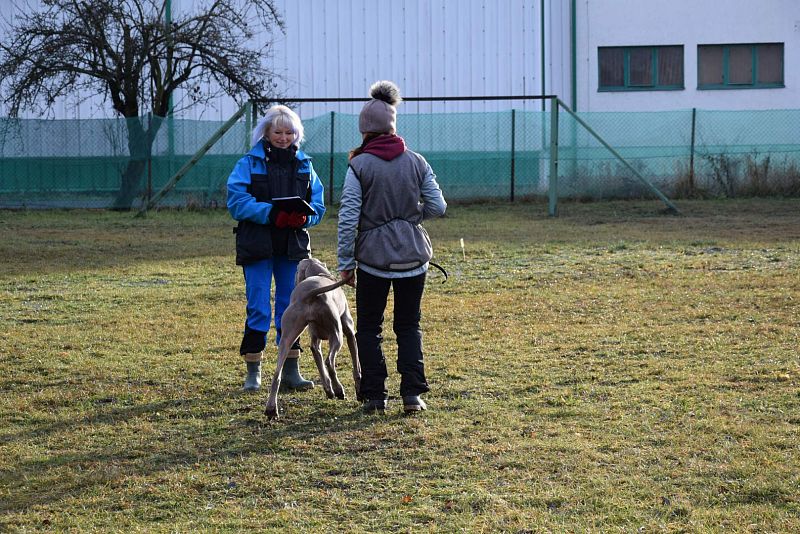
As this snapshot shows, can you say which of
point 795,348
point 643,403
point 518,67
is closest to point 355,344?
point 643,403

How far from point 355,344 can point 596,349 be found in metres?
2.13

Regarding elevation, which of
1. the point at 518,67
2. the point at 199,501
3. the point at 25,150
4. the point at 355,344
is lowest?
the point at 199,501

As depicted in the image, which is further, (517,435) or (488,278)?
(488,278)

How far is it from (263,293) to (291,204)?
1.93 feet

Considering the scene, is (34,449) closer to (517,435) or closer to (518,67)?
(517,435)

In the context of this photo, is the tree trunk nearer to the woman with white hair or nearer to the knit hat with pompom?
the woman with white hair

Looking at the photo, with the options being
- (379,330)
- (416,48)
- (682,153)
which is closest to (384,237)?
(379,330)

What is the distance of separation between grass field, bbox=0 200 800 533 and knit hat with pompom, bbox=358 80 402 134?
5.03 ft

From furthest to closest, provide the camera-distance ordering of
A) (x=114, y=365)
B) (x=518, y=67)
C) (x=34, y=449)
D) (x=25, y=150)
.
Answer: (x=518, y=67), (x=25, y=150), (x=114, y=365), (x=34, y=449)

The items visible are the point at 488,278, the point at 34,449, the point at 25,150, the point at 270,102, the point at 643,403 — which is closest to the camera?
the point at 34,449

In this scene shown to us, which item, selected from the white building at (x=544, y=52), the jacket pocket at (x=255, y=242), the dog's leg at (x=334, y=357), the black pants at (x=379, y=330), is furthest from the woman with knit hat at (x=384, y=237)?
the white building at (x=544, y=52)

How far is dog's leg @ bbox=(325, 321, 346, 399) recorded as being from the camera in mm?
5938

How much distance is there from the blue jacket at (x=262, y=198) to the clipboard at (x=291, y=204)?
5 centimetres

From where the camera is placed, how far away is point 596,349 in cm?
756
